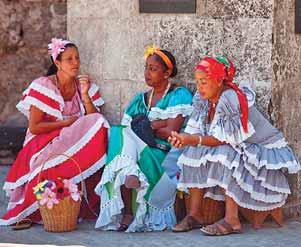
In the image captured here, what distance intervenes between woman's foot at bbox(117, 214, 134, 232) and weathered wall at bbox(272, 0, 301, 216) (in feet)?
3.68

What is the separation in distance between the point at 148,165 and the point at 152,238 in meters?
0.56

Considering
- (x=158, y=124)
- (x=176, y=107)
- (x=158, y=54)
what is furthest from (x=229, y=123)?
(x=158, y=54)

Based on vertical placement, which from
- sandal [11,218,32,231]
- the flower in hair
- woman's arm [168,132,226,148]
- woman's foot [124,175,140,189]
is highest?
the flower in hair

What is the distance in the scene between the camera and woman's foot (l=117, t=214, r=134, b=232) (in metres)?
6.31

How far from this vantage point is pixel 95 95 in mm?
6945

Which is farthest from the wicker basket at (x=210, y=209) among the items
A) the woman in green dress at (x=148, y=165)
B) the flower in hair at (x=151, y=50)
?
the flower in hair at (x=151, y=50)

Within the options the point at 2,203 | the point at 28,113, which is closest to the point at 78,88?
the point at 28,113

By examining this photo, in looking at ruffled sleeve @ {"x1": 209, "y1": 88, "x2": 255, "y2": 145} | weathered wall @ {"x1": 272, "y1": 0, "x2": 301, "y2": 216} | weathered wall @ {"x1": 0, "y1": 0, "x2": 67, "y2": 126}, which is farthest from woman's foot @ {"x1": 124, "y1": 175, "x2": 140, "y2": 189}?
weathered wall @ {"x1": 0, "y1": 0, "x2": 67, "y2": 126}

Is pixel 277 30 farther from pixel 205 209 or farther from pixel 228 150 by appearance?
pixel 205 209

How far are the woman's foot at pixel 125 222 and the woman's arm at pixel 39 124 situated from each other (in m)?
0.82

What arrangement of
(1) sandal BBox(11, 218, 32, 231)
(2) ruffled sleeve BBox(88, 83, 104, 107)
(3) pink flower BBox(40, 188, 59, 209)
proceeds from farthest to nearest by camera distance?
(2) ruffled sleeve BBox(88, 83, 104, 107) < (1) sandal BBox(11, 218, 32, 231) < (3) pink flower BBox(40, 188, 59, 209)

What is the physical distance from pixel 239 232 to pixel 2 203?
2.04 meters

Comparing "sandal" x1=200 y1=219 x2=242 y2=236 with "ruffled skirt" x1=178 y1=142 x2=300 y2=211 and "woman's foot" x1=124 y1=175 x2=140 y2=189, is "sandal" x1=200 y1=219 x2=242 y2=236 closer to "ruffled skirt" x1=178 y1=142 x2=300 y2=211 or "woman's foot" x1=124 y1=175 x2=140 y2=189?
"ruffled skirt" x1=178 y1=142 x2=300 y2=211

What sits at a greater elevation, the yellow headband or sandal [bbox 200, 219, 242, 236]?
the yellow headband
